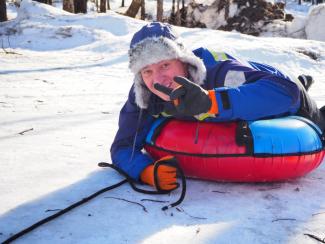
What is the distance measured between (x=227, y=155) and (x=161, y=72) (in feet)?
1.65

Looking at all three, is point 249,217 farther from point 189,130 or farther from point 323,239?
point 189,130

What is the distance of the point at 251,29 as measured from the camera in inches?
700

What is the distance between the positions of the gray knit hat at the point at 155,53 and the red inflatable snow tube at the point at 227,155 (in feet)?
0.77

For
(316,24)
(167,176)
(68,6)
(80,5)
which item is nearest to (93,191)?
(167,176)

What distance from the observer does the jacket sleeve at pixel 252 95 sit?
1.88 m

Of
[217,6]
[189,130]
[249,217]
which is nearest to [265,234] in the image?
[249,217]

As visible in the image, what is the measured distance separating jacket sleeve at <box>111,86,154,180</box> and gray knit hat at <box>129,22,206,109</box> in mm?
110

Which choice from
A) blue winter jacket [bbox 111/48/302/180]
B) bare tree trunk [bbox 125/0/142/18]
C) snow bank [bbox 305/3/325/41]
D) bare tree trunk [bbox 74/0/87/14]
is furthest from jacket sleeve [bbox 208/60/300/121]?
snow bank [bbox 305/3/325/41]

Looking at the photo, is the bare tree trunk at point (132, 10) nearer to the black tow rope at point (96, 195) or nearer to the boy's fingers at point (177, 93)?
the black tow rope at point (96, 195)

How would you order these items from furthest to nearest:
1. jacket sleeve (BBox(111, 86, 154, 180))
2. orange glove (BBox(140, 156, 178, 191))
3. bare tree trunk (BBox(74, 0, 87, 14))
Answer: bare tree trunk (BBox(74, 0, 87, 14))
jacket sleeve (BBox(111, 86, 154, 180))
orange glove (BBox(140, 156, 178, 191))

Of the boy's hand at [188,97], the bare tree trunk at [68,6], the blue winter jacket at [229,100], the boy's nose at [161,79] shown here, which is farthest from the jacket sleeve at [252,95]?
the bare tree trunk at [68,6]

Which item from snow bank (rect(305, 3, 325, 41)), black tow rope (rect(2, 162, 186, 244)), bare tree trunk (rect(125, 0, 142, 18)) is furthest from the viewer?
snow bank (rect(305, 3, 325, 41))

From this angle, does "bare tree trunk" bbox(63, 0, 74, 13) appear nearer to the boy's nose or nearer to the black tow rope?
the black tow rope

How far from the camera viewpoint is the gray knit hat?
2.05 metres
